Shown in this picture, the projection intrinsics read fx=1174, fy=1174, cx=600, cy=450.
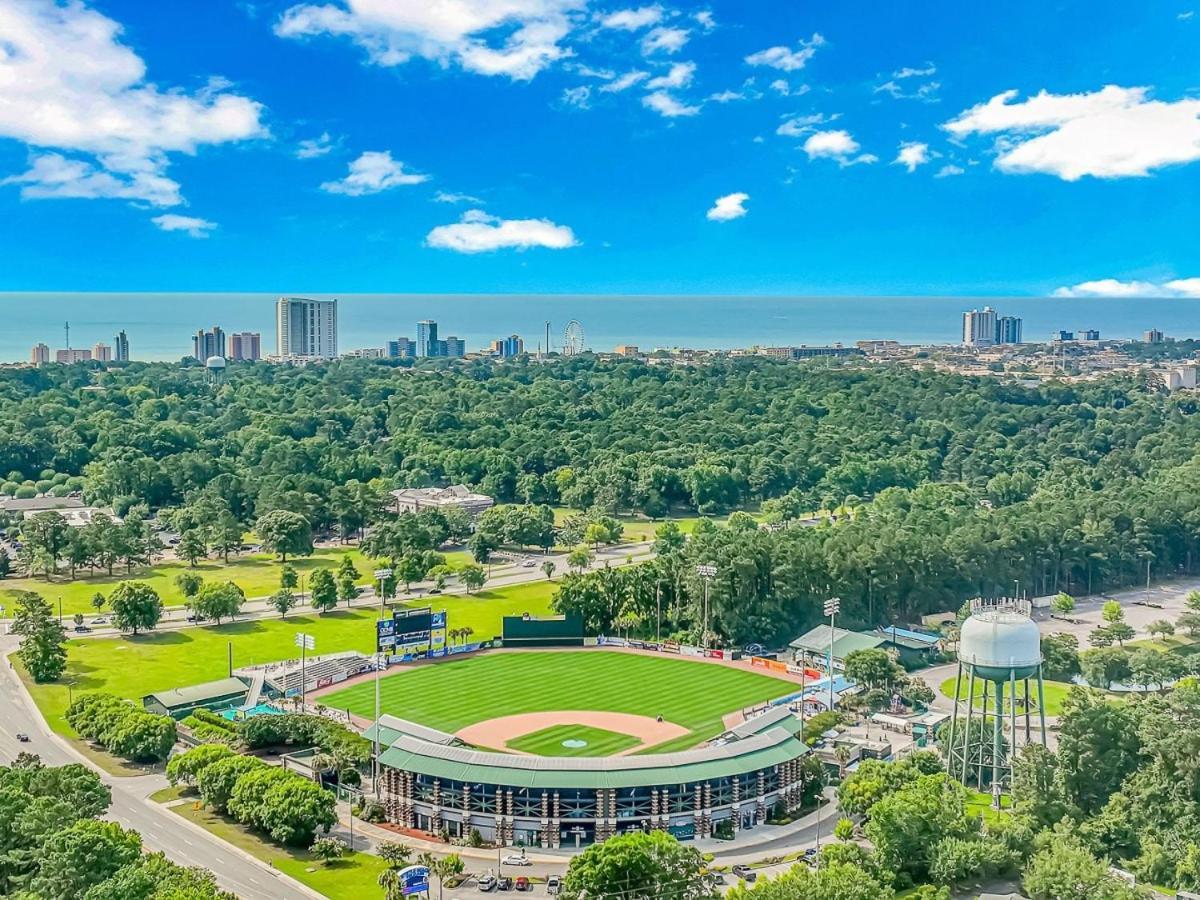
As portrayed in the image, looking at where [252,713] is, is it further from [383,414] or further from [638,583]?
[383,414]

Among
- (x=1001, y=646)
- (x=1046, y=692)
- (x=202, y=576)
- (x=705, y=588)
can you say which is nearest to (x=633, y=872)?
(x=1001, y=646)

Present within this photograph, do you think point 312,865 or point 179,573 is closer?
point 312,865

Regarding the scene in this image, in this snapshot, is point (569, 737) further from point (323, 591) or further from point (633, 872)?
point (323, 591)

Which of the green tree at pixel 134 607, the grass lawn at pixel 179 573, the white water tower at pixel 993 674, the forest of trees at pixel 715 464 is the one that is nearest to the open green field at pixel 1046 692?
the white water tower at pixel 993 674

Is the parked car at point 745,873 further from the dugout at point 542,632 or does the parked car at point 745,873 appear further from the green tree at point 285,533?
the green tree at point 285,533

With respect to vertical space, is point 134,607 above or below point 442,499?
below
